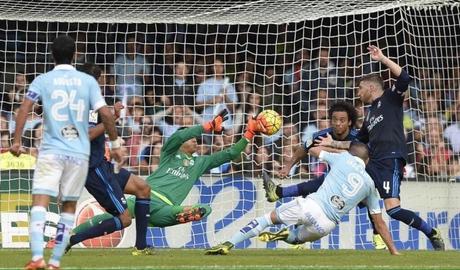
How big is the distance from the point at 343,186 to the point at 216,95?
6476mm

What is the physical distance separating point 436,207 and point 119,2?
5794 mm

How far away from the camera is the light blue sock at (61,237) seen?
967 cm

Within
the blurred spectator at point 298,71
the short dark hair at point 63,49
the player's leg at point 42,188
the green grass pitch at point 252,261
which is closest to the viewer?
the player's leg at point 42,188

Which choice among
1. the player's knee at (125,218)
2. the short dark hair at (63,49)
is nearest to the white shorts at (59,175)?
the short dark hair at (63,49)

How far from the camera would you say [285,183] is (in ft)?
56.7

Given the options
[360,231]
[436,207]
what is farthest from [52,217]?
[436,207]

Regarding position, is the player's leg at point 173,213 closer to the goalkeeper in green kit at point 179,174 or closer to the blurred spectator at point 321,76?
the goalkeeper in green kit at point 179,174

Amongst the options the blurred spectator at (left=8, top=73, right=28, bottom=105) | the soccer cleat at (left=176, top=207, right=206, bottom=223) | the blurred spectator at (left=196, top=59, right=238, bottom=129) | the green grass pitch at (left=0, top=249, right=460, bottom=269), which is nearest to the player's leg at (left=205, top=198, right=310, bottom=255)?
the green grass pitch at (left=0, top=249, right=460, bottom=269)

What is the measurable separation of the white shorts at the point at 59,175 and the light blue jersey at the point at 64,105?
0.20ft

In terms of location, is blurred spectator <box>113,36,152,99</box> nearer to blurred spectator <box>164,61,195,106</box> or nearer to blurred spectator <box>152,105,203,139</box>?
blurred spectator <box>164,61,195,106</box>

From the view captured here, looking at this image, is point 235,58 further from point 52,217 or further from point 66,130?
point 66,130

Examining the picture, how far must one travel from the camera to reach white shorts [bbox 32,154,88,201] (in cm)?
983

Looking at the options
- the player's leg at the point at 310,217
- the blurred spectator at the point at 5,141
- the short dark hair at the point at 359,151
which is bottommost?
the player's leg at the point at 310,217

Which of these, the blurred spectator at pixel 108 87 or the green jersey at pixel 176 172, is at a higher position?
the blurred spectator at pixel 108 87
